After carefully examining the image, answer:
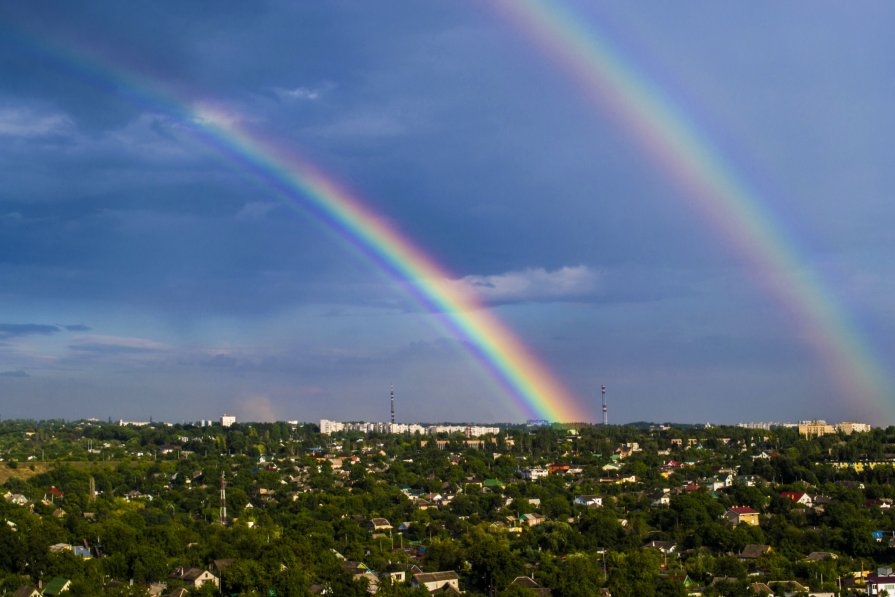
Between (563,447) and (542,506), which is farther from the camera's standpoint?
(563,447)

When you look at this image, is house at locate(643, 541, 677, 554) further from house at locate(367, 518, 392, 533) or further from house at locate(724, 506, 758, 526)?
house at locate(367, 518, 392, 533)

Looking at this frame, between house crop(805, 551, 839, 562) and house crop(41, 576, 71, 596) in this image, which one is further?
house crop(805, 551, 839, 562)

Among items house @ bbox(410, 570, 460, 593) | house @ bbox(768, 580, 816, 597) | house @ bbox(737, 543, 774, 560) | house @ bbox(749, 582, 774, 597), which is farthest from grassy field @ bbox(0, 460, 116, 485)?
house @ bbox(768, 580, 816, 597)

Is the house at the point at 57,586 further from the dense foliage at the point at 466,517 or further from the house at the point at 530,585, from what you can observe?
the house at the point at 530,585

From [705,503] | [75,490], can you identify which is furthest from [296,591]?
[75,490]

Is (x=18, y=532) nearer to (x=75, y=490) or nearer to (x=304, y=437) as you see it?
(x=75, y=490)

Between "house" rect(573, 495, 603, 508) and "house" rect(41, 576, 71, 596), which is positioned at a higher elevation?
"house" rect(573, 495, 603, 508)

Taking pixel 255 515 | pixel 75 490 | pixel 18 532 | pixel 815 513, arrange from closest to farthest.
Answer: pixel 18 532 < pixel 815 513 < pixel 255 515 < pixel 75 490

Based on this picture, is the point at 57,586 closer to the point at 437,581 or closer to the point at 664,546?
the point at 437,581
